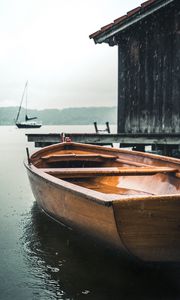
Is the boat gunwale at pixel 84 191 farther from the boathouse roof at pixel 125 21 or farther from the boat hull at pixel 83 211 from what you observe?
the boathouse roof at pixel 125 21

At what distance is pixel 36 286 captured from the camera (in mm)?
4492

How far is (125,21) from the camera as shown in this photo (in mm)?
11305

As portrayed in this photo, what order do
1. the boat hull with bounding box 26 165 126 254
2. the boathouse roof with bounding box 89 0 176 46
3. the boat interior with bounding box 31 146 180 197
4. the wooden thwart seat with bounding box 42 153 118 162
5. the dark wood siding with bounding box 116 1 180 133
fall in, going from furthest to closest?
the dark wood siding with bounding box 116 1 180 133, the boathouse roof with bounding box 89 0 176 46, the wooden thwart seat with bounding box 42 153 118 162, the boat interior with bounding box 31 146 180 197, the boat hull with bounding box 26 165 126 254

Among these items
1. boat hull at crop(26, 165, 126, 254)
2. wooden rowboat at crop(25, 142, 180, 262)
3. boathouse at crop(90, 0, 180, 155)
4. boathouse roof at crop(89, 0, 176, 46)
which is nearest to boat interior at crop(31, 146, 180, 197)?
wooden rowboat at crop(25, 142, 180, 262)

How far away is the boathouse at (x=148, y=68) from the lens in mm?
10953

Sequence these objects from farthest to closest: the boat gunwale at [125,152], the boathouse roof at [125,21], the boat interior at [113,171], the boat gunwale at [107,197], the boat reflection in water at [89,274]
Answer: the boathouse roof at [125,21] → the boat gunwale at [125,152] → the boat interior at [113,171] → the boat reflection in water at [89,274] → the boat gunwale at [107,197]

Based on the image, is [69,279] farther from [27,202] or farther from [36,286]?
[27,202]

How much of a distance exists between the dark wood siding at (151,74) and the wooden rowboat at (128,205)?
4275 mm

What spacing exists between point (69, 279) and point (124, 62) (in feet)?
28.8

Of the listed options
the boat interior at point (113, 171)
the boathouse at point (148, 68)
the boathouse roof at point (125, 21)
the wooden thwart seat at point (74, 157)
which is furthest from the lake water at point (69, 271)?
the boathouse roof at point (125, 21)

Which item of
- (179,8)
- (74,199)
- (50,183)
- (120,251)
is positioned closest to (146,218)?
(120,251)

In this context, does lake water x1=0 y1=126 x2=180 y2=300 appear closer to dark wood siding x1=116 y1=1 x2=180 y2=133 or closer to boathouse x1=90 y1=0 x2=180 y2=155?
boathouse x1=90 y1=0 x2=180 y2=155

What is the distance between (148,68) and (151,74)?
23cm

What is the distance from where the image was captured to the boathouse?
11.0m
